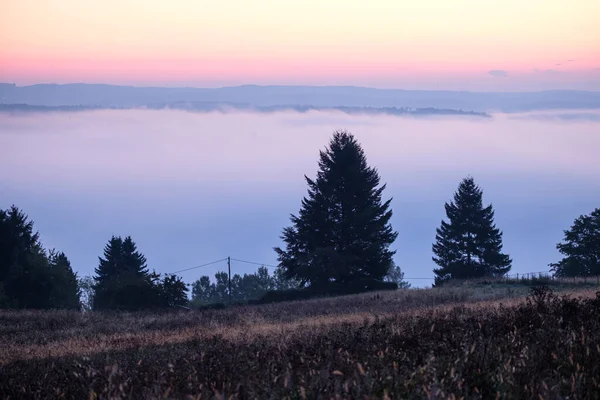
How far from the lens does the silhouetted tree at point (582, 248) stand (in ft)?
240

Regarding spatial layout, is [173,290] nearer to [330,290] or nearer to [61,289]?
[330,290]

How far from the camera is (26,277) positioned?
6166 centimetres

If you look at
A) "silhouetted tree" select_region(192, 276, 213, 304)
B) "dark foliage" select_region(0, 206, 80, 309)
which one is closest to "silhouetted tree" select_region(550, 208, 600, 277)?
"dark foliage" select_region(0, 206, 80, 309)

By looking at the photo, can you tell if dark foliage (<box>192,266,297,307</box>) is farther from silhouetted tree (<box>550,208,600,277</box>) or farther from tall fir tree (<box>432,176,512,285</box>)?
silhouetted tree (<box>550,208,600,277</box>)

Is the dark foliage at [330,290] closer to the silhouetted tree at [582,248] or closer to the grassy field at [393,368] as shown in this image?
the silhouetted tree at [582,248]

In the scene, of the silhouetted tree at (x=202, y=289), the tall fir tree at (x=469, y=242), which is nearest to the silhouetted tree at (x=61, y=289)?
the tall fir tree at (x=469, y=242)

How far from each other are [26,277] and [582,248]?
50318 millimetres

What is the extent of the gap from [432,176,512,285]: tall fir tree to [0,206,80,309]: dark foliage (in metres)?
39.4

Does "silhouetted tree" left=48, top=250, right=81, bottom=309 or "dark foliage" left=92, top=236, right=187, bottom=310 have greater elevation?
"silhouetted tree" left=48, top=250, right=81, bottom=309

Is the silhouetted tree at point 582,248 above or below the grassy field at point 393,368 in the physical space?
above

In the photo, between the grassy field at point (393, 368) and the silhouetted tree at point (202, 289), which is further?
the silhouetted tree at point (202, 289)

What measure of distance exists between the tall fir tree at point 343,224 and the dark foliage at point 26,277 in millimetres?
17824

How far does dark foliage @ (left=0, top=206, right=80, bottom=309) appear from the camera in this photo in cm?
5941

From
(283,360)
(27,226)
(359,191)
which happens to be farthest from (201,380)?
(27,226)
